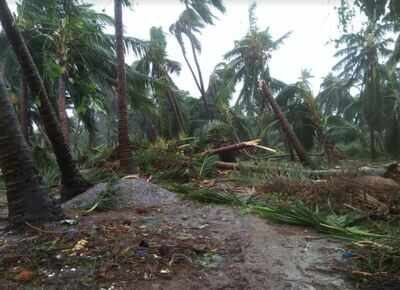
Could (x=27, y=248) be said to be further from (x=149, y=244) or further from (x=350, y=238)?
(x=350, y=238)

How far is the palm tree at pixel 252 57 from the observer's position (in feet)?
52.6

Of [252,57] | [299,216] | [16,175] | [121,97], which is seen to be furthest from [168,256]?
[252,57]

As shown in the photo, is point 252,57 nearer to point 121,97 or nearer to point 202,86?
point 202,86

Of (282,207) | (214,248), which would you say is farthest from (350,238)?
(214,248)

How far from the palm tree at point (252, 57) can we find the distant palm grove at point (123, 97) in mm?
59

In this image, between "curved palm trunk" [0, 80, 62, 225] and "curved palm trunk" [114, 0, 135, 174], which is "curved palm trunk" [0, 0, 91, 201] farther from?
"curved palm trunk" [114, 0, 135, 174]

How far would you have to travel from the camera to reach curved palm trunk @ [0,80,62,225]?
11.6 ft

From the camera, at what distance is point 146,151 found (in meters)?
8.22

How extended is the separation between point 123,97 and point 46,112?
2.87 meters

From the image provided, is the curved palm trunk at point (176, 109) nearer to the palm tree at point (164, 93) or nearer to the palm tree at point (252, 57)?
the palm tree at point (164, 93)

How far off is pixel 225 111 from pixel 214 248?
8868mm

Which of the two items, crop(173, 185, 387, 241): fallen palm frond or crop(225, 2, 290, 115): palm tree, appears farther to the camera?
crop(225, 2, 290, 115): palm tree

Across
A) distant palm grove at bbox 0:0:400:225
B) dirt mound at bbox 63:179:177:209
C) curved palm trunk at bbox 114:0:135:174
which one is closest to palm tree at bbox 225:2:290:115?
distant palm grove at bbox 0:0:400:225

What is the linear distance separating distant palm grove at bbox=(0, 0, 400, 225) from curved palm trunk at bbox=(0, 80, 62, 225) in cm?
A: 1
